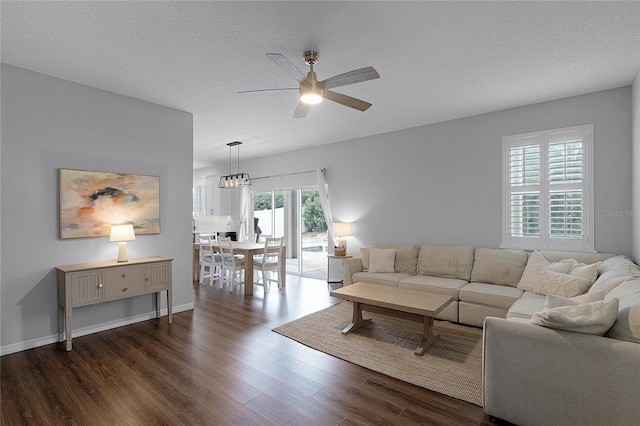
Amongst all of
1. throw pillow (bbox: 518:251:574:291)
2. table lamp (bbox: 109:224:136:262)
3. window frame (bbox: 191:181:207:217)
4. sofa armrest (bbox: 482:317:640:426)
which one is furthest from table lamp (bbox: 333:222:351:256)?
window frame (bbox: 191:181:207:217)

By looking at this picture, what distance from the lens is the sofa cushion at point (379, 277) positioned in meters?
4.40

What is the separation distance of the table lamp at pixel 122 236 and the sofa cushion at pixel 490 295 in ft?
13.2

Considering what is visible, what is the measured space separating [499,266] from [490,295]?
61 centimetres

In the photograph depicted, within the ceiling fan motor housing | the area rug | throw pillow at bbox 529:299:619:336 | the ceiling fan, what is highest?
the ceiling fan motor housing

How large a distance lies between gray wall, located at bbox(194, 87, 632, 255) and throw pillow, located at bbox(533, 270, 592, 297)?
3.14ft

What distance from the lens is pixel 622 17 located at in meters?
2.29

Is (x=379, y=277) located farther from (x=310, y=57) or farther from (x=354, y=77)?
(x=310, y=57)

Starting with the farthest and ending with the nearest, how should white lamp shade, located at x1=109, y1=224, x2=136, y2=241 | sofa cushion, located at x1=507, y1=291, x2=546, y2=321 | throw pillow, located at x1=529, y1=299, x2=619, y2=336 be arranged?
white lamp shade, located at x1=109, y1=224, x2=136, y2=241, sofa cushion, located at x1=507, y1=291, x2=546, y2=321, throw pillow, located at x1=529, y1=299, x2=619, y2=336

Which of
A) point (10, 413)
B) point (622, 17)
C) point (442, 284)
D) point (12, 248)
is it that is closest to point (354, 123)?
point (442, 284)

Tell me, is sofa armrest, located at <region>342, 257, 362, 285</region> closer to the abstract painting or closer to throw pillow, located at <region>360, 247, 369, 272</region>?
throw pillow, located at <region>360, 247, 369, 272</region>

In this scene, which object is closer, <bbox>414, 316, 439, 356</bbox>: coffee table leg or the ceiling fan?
the ceiling fan

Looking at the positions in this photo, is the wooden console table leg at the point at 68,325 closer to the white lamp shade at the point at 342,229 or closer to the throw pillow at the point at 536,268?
the white lamp shade at the point at 342,229

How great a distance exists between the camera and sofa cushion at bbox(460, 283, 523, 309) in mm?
3516

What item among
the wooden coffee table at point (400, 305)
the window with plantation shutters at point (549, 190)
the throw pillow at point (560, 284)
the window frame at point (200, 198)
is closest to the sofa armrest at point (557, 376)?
the wooden coffee table at point (400, 305)
